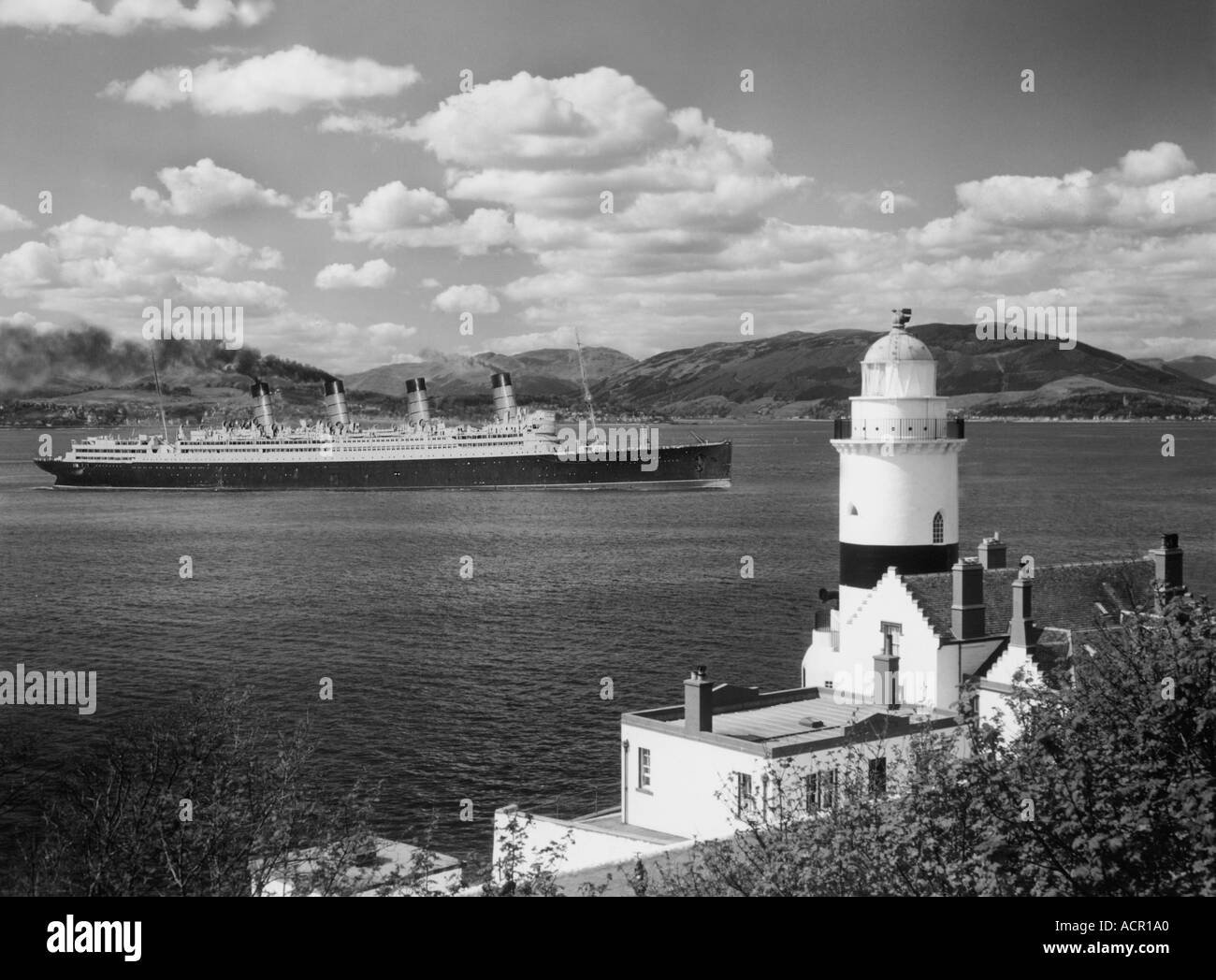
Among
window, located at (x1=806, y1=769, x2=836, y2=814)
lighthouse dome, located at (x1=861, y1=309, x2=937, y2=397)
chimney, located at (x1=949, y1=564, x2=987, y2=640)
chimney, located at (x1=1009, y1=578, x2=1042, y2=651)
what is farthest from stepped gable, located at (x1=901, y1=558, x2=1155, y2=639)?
window, located at (x1=806, y1=769, x2=836, y2=814)

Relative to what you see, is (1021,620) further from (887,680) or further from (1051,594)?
(1051,594)

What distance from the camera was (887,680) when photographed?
16344mm

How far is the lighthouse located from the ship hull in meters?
71.8

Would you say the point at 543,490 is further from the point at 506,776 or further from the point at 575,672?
the point at 506,776

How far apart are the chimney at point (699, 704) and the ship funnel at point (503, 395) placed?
81.1m

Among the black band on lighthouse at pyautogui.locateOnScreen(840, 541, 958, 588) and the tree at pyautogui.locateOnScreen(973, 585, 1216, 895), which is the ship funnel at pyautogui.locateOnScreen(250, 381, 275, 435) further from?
the tree at pyautogui.locateOnScreen(973, 585, 1216, 895)

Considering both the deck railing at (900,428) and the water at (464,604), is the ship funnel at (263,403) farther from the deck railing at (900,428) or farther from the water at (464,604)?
the deck railing at (900,428)

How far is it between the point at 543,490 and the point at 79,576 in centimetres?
4656

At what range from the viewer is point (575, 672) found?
103ft

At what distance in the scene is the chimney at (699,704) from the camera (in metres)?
14.6

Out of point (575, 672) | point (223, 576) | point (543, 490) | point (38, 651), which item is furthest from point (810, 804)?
point (543, 490)

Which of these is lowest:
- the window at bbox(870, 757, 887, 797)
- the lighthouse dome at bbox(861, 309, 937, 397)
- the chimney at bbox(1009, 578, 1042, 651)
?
the window at bbox(870, 757, 887, 797)

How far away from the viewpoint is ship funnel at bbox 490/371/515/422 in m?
95.5

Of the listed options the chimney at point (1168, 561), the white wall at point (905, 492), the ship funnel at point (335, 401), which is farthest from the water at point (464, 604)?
the ship funnel at point (335, 401)
